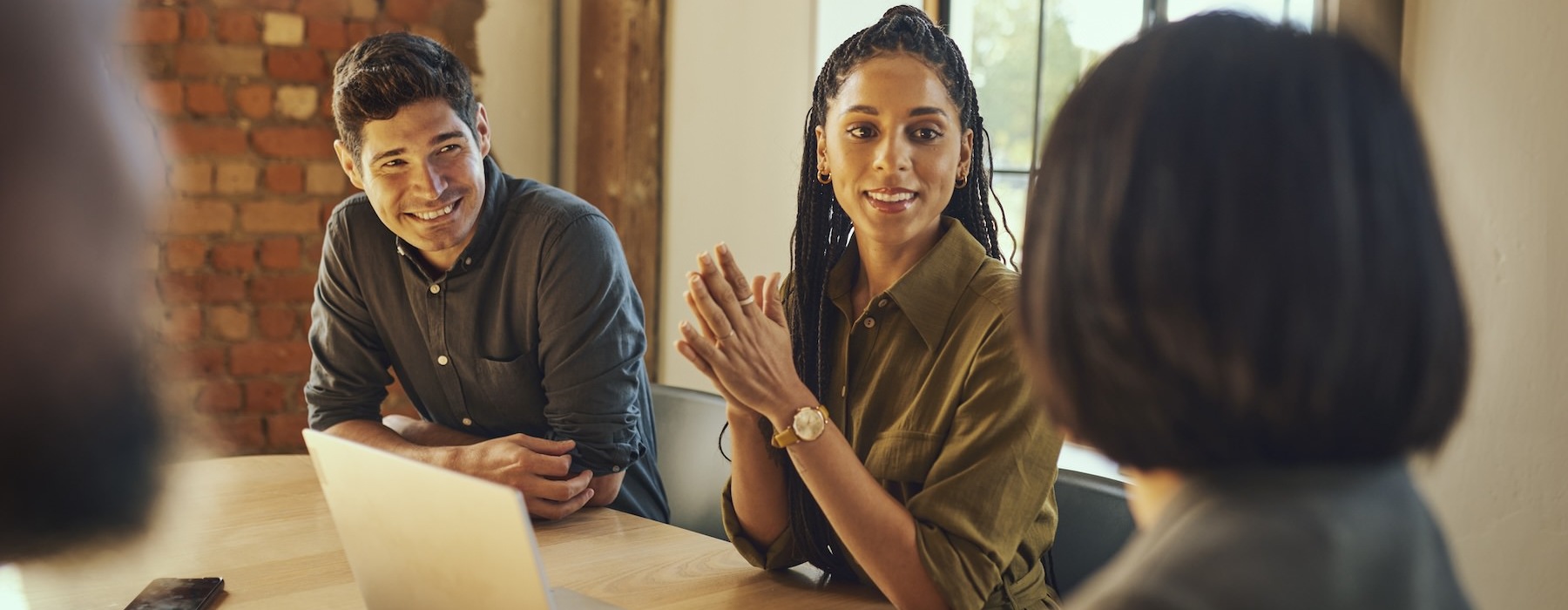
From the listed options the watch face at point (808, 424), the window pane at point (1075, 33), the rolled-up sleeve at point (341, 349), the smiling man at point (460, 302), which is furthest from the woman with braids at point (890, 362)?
the window pane at point (1075, 33)

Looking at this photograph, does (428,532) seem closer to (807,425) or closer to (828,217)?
(807,425)

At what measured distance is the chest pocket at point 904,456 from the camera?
49.8 inches

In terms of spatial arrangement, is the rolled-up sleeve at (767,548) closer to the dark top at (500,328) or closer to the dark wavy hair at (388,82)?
the dark top at (500,328)

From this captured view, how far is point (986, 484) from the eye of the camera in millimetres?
1187

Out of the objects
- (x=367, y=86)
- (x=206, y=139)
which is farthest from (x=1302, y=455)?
(x=206, y=139)

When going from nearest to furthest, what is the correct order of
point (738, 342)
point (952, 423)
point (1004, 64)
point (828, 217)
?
Answer: 1. point (738, 342)
2. point (952, 423)
3. point (828, 217)
4. point (1004, 64)

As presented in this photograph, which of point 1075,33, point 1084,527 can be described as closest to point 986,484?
point 1084,527

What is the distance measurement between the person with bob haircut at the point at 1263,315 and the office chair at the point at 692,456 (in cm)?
125

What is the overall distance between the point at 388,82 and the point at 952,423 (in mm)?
933

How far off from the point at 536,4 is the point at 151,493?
2.02 metres

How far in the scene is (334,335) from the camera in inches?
74.4

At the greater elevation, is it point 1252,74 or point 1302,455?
point 1252,74

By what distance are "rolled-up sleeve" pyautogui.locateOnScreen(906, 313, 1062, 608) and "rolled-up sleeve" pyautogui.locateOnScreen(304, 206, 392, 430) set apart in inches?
38.6

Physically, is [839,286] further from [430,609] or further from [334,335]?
[334,335]
